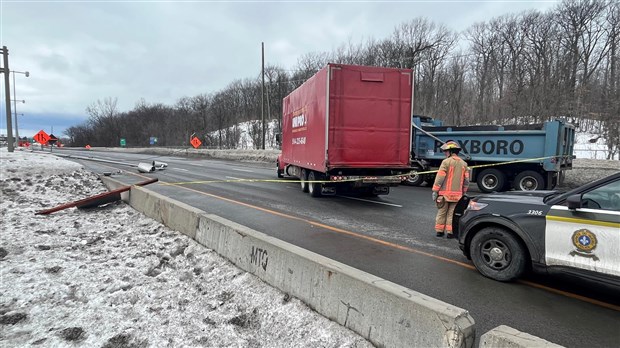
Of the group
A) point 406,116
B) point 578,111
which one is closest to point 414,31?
point 578,111

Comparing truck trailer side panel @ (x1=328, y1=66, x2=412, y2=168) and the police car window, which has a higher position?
truck trailer side panel @ (x1=328, y1=66, x2=412, y2=168)

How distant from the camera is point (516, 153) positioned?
1372 cm

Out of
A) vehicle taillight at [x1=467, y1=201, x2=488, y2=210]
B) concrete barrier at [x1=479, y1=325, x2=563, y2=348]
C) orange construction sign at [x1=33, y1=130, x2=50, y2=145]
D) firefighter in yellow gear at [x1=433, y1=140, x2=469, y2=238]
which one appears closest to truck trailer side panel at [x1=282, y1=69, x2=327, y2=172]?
firefighter in yellow gear at [x1=433, y1=140, x2=469, y2=238]

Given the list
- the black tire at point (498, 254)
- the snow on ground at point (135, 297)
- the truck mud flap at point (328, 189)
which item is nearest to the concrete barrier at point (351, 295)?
the snow on ground at point (135, 297)

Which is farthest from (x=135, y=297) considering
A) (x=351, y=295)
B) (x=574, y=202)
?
(x=574, y=202)

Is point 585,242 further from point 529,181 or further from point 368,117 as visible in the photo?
point 529,181

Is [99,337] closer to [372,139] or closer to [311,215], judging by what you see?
[311,215]

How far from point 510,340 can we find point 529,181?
13.0 meters

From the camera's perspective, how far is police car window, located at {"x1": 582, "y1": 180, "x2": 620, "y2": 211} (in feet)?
12.4

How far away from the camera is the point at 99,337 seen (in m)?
3.52

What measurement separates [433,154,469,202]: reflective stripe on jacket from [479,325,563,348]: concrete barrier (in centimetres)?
404

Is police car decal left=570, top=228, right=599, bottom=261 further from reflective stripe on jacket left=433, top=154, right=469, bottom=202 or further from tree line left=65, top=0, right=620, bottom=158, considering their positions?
tree line left=65, top=0, right=620, bottom=158

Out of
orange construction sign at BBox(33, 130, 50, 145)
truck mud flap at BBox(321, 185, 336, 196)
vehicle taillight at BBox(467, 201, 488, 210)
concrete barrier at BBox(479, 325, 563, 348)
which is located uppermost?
orange construction sign at BBox(33, 130, 50, 145)

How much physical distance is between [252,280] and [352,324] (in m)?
1.62
